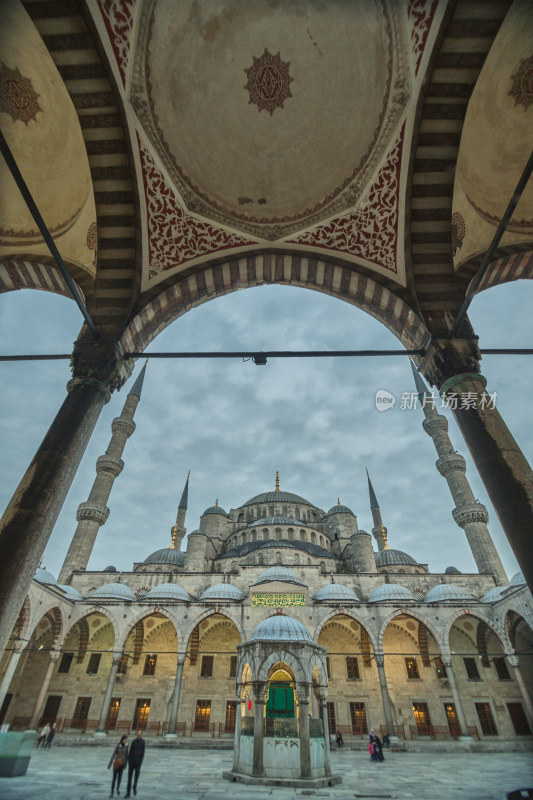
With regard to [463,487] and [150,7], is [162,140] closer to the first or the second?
[150,7]

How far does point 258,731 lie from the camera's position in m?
7.61

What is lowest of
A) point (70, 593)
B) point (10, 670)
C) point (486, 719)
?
point (486, 719)

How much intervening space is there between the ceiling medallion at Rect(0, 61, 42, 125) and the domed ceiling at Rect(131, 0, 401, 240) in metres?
1.53

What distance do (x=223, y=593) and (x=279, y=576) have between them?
279 cm

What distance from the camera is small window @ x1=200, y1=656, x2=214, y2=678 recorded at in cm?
1845

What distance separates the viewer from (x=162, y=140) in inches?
241

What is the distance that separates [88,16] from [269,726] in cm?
1225

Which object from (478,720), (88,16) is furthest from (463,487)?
(88,16)

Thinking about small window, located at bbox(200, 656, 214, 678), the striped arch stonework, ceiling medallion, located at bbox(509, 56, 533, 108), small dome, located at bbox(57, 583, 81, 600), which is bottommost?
small window, located at bbox(200, 656, 214, 678)

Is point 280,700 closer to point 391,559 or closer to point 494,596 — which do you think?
point 494,596

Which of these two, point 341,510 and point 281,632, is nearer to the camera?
point 281,632

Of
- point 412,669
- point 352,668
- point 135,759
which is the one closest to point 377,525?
point 412,669

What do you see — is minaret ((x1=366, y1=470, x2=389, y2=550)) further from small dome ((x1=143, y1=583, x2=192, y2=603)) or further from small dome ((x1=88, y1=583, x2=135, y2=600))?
small dome ((x1=88, y1=583, x2=135, y2=600))

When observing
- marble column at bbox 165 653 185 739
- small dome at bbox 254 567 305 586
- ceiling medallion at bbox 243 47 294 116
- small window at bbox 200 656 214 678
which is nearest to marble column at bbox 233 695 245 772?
marble column at bbox 165 653 185 739
